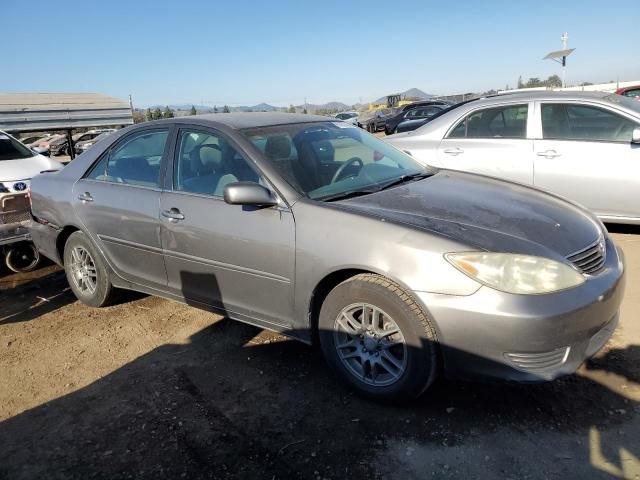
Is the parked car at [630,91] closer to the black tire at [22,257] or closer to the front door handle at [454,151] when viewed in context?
the front door handle at [454,151]

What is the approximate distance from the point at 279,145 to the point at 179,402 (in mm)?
1737

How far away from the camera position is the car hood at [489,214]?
260 cm

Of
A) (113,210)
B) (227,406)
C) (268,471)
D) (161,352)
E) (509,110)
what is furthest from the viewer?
(509,110)

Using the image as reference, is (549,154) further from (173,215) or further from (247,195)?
(173,215)

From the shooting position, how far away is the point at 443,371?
8.59ft

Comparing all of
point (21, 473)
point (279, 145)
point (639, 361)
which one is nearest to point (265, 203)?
point (279, 145)

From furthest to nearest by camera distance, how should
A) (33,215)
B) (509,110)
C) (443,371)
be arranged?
(509,110) < (33,215) < (443,371)

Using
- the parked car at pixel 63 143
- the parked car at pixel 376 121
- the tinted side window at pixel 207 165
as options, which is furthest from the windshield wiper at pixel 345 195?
the parked car at pixel 63 143

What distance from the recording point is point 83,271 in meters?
4.55

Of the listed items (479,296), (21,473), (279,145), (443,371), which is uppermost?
(279,145)

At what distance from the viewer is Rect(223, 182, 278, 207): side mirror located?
2.99 m

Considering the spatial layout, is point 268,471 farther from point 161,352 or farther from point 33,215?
point 33,215

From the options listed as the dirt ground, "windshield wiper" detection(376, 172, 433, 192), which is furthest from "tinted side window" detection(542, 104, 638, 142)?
"windshield wiper" detection(376, 172, 433, 192)

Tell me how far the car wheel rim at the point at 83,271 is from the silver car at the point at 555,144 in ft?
12.4
